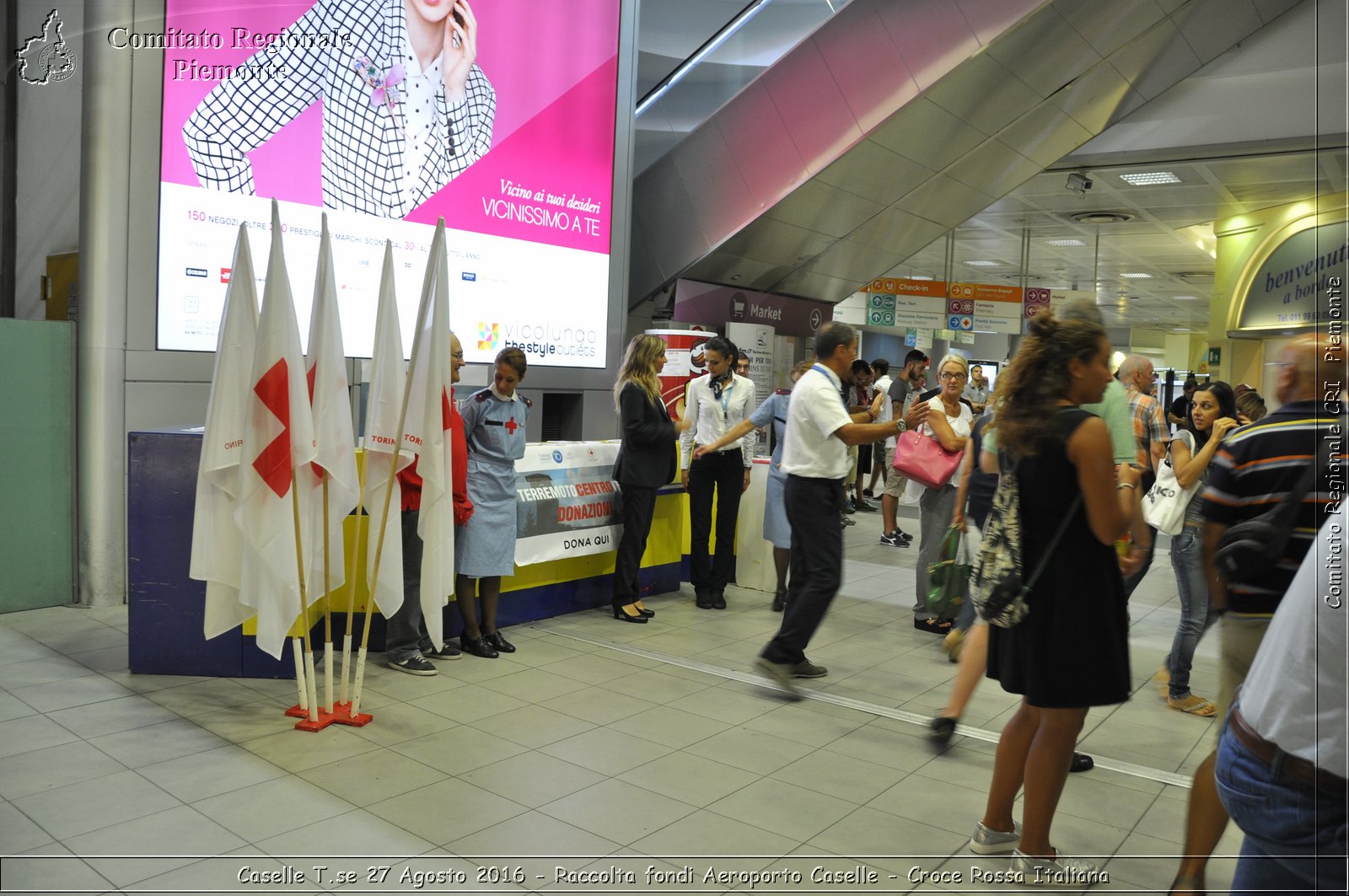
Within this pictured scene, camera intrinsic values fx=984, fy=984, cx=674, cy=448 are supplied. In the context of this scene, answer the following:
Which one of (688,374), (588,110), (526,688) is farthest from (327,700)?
(588,110)

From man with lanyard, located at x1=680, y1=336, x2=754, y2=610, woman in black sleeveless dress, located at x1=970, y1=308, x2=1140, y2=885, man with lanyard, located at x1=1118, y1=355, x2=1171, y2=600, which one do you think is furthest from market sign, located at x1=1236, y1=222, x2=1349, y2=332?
man with lanyard, located at x1=680, y1=336, x2=754, y2=610

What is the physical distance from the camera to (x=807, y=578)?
4.79 m

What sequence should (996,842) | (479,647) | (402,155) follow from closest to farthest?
(996,842) → (479,647) → (402,155)

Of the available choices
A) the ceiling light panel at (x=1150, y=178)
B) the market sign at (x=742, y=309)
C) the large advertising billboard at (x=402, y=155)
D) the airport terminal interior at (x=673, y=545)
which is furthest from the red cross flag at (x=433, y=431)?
the ceiling light panel at (x=1150, y=178)

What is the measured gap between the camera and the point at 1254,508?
2.58 m

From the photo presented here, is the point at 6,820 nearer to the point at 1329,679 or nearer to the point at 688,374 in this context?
the point at 1329,679

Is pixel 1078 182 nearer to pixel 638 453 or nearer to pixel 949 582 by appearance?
pixel 638 453

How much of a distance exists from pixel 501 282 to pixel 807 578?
188 inches

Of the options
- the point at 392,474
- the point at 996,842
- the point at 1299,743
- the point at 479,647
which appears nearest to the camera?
the point at 1299,743

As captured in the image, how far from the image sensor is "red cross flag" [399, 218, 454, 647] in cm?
428

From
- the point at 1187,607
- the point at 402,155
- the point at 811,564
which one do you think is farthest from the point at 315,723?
the point at 402,155

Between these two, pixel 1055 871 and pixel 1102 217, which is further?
pixel 1102 217

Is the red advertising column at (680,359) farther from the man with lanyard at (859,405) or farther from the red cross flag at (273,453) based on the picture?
the red cross flag at (273,453)

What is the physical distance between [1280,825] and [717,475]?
5360mm
